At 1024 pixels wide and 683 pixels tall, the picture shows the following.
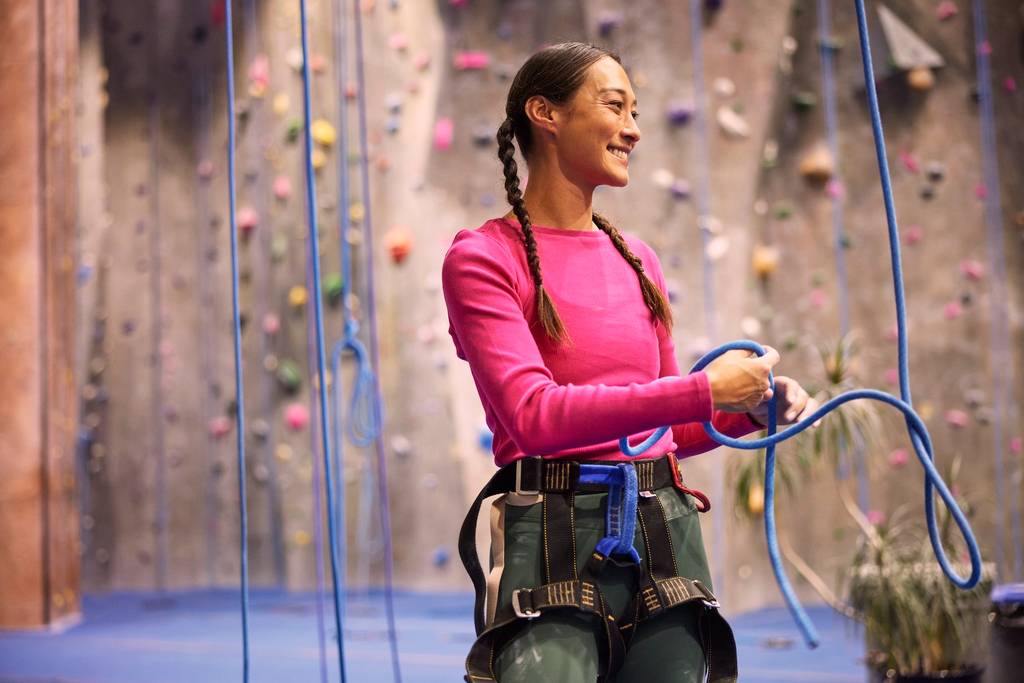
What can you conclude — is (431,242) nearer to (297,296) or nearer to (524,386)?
(297,296)

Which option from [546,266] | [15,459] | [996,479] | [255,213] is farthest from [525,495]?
[255,213]

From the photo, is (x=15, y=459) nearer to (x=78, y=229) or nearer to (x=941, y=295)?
(x=78, y=229)

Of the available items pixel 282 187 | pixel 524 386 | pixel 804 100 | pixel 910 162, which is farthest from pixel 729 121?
pixel 524 386

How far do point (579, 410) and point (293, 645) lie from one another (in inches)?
143

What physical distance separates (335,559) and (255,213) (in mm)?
4577

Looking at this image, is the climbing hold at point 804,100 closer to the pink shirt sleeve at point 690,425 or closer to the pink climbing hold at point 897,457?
the pink climbing hold at point 897,457

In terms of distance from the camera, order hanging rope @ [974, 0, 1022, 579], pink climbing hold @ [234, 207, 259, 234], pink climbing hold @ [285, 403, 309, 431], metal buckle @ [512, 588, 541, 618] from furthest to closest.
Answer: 1. pink climbing hold @ [234, 207, 259, 234]
2. pink climbing hold @ [285, 403, 309, 431]
3. hanging rope @ [974, 0, 1022, 579]
4. metal buckle @ [512, 588, 541, 618]

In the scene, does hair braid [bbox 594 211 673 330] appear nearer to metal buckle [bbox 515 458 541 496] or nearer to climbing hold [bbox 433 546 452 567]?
metal buckle [bbox 515 458 541 496]

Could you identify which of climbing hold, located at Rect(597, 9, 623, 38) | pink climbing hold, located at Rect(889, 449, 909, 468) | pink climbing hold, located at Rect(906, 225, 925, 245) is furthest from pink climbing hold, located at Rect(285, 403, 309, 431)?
pink climbing hold, located at Rect(906, 225, 925, 245)

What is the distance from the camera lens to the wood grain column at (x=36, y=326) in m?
4.85

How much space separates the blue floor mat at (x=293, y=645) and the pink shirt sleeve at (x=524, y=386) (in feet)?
8.60

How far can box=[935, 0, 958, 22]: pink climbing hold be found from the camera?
476 cm

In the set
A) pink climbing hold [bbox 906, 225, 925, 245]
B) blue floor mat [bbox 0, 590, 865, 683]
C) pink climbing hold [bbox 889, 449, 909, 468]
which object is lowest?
blue floor mat [bbox 0, 590, 865, 683]

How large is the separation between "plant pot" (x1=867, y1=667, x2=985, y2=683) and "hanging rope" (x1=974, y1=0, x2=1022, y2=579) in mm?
1601
